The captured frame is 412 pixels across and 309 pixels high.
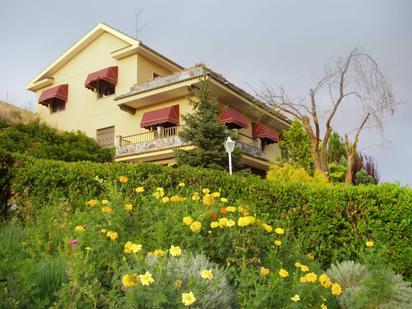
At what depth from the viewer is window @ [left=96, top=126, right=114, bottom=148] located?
81.8 feet

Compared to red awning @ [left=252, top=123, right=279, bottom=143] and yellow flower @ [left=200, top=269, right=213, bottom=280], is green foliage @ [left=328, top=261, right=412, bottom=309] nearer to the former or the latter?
yellow flower @ [left=200, top=269, right=213, bottom=280]

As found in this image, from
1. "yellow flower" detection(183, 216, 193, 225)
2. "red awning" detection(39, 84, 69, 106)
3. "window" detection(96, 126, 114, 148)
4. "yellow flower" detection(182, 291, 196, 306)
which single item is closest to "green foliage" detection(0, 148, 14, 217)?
"yellow flower" detection(183, 216, 193, 225)

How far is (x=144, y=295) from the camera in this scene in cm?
287

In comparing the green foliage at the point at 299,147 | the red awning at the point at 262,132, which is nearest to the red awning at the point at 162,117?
the red awning at the point at 262,132

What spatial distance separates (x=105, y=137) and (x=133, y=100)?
3.60m

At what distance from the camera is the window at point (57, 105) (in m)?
28.3

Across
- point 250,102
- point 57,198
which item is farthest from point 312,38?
point 250,102

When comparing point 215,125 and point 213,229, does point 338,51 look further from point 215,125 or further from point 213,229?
point 213,229

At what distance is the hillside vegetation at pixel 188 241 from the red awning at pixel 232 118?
43.8 feet

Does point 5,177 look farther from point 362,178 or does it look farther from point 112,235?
point 362,178

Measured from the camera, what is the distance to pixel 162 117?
21.8 m

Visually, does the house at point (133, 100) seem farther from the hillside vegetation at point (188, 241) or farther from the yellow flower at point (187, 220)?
the yellow flower at point (187, 220)

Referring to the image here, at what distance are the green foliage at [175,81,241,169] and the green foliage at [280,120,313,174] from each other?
6546 mm

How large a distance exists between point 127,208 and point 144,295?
1989 mm
